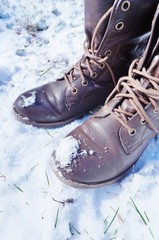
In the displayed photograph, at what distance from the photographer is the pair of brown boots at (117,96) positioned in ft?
3.54

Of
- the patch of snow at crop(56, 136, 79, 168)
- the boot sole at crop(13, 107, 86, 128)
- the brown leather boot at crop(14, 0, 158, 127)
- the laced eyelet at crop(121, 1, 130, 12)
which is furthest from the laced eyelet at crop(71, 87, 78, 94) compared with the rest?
the laced eyelet at crop(121, 1, 130, 12)

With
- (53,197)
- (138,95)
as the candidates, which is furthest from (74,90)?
(53,197)

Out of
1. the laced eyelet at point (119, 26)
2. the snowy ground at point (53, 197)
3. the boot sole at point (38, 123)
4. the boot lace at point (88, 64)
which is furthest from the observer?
the boot sole at point (38, 123)

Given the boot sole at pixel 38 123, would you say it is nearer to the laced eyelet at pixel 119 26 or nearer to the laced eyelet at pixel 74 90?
the laced eyelet at pixel 74 90

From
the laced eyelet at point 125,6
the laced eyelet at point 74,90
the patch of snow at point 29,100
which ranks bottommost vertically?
the laced eyelet at point 74,90

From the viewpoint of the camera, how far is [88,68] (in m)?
1.28

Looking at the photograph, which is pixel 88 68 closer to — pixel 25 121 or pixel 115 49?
pixel 115 49

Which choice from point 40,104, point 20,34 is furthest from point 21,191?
point 20,34

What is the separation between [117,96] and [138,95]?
0.08 meters

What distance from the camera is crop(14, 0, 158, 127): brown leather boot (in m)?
1.12

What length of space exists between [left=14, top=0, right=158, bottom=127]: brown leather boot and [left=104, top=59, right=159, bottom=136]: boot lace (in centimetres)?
12

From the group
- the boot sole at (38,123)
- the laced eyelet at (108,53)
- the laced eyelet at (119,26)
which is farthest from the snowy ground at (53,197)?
the laced eyelet at (119,26)

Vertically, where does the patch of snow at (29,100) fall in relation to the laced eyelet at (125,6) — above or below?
below

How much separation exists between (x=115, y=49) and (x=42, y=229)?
0.65 meters
